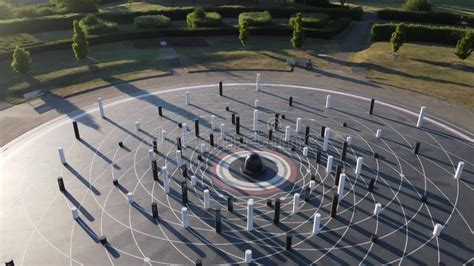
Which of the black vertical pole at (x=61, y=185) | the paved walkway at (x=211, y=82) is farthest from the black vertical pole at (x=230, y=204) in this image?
the paved walkway at (x=211, y=82)

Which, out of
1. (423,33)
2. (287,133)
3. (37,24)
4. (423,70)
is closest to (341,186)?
(287,133)

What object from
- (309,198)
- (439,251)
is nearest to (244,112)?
(309,198)

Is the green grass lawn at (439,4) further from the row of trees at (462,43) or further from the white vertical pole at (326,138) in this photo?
the white vertical pole at (326,138)

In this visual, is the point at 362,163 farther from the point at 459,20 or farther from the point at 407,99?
the point at 459,20

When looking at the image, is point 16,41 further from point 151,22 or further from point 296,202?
point 296,202

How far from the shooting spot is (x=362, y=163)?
27.4m

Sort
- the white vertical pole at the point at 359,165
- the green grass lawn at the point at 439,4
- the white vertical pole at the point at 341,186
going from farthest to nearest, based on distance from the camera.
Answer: the green grass lawn at the point at 439,4 → the white vertical pole at the point at 359,165 → the white vertical pole at the point at 341,186

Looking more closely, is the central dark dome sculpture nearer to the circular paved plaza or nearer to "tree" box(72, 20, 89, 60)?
the circular paved plaza

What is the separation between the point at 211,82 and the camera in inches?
1628

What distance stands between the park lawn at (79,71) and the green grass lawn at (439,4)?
4840 centimetres

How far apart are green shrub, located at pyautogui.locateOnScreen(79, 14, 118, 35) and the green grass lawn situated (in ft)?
157

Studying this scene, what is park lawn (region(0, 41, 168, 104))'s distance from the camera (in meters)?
40.4

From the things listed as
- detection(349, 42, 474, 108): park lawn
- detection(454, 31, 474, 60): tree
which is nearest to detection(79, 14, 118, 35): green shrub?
detection(349, 42, 474, 108): park lawn

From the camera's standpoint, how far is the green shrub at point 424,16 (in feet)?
208
